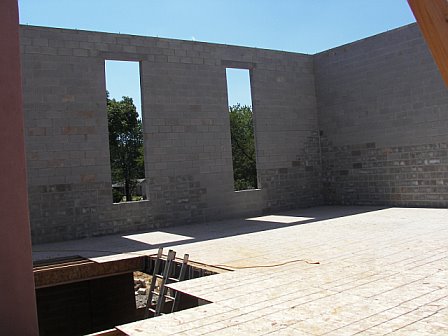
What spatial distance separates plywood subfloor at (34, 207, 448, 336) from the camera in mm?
3373

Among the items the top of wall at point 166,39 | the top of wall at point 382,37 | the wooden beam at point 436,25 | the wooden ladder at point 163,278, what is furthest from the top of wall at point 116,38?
the wooden beam at point 436,25

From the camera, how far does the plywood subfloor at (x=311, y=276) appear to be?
3.37 m

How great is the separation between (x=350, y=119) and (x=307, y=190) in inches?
85.7

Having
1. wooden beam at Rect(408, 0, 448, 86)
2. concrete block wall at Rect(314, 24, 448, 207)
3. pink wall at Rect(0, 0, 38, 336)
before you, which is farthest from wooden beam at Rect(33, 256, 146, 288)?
concrete block wall at Rect(314, 24, 448, 207)

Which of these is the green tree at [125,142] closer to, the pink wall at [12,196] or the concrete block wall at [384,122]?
the concrete block wall at [384,122]

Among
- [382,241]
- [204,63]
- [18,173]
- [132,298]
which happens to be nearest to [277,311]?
[18,173]

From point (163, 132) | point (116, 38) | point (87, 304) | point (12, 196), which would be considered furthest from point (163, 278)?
point (116, 38)

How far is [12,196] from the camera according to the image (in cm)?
297

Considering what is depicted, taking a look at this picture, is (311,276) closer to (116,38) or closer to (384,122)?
(116,38)

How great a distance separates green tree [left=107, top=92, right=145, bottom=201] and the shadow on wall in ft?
55.2

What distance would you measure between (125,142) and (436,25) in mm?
26716

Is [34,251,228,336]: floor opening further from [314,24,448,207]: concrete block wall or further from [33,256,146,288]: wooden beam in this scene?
[314,24,448,207]: concrete block wall

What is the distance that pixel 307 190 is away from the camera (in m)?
12.6

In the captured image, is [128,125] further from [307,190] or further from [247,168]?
[307,190]
